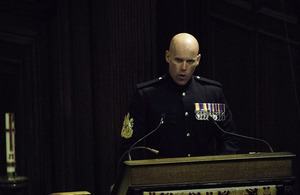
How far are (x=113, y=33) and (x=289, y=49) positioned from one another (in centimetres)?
130

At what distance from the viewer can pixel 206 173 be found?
2236 mm

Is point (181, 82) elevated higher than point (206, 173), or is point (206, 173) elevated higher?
point (181, 82)

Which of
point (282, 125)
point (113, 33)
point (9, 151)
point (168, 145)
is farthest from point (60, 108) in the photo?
point (282, 125)

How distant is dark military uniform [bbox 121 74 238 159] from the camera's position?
3.17 meters

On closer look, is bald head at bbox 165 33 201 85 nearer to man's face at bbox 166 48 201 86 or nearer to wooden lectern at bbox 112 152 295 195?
man's face at bbox 166 48 201 86

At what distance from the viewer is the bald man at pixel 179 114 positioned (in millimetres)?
3109

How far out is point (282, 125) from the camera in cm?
408

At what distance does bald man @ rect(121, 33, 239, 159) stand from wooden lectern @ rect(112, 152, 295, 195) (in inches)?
31.2

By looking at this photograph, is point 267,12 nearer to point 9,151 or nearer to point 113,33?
point 113,33

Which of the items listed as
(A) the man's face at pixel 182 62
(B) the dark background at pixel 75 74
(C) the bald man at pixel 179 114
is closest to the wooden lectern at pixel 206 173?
(C) the bald man at pixel 179 114

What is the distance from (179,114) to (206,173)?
1.01 metres

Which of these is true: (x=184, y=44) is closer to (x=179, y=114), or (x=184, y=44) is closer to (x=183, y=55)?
(x=183, y=55)

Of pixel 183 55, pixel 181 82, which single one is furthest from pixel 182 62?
pixel 181 82

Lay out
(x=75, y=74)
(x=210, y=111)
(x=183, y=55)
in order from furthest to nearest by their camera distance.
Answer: (x=75, y=74) < (x=210, y=111) < (x=183, y=55)
